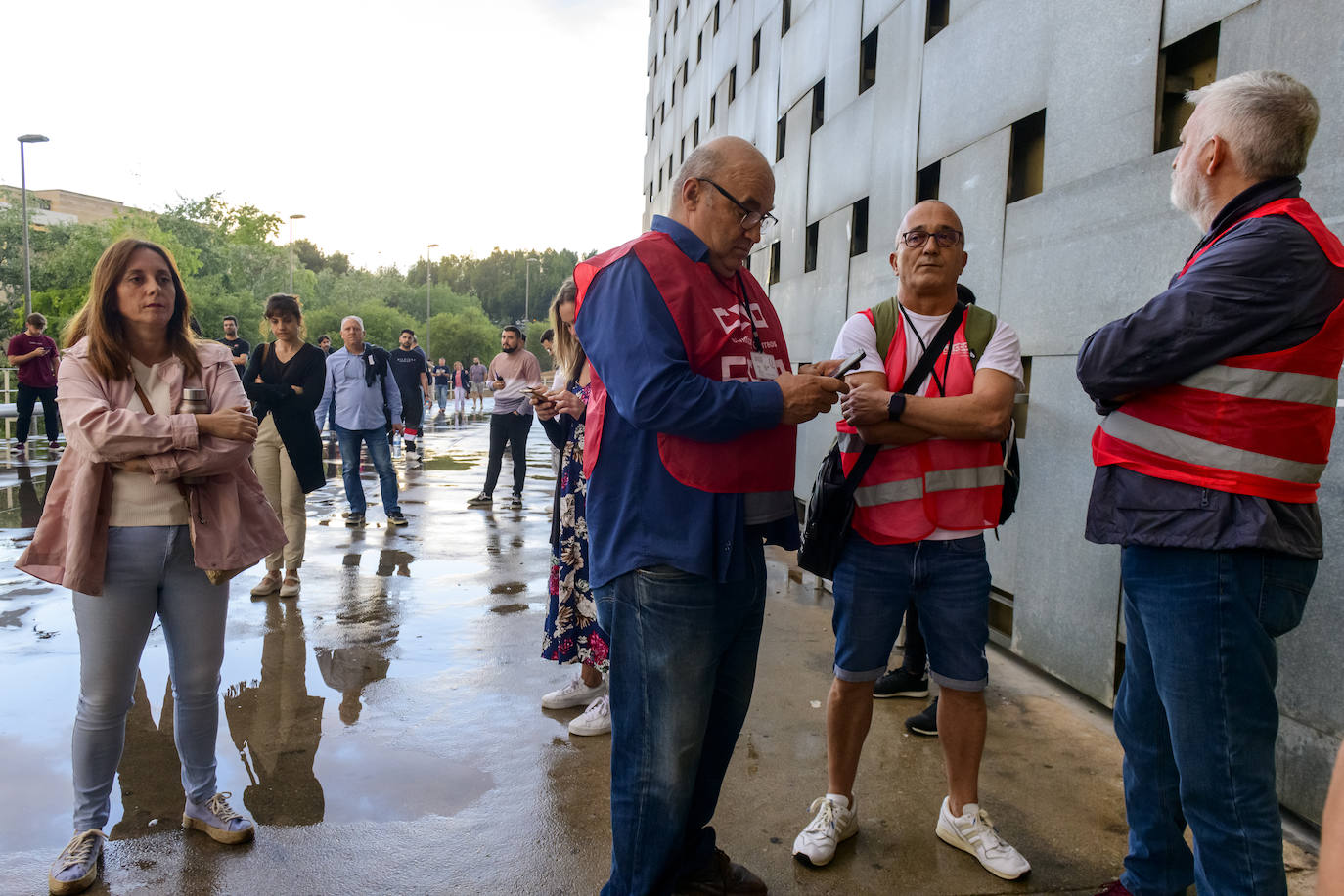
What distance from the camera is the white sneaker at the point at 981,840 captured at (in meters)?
2.79

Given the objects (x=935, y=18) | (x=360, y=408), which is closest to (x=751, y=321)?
(x=935, y=18)

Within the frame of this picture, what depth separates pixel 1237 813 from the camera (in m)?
2.06

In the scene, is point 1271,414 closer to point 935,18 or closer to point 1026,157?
point 1026,157

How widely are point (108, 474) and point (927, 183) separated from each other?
18.2ft

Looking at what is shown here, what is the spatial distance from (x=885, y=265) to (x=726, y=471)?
5.30 m

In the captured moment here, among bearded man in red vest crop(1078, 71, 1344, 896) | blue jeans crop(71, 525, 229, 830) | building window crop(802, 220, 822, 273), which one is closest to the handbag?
bearded man in red vest crop(1078, 71, 1344, 896)

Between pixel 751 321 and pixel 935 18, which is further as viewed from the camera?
pixel 935 18

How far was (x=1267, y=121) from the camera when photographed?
207cm

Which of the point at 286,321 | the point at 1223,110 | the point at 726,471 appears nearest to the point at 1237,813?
the point at 726,471

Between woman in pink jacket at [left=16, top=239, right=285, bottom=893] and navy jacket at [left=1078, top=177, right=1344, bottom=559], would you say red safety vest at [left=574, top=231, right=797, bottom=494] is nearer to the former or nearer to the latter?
navy jacket at [left=1078, top=177, right=1344, bottom=559]

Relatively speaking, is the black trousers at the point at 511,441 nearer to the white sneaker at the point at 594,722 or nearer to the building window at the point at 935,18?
the building window at the point at 935,18

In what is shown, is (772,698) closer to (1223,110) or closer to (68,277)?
(1223,110)

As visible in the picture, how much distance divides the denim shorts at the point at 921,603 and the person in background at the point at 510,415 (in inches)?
283

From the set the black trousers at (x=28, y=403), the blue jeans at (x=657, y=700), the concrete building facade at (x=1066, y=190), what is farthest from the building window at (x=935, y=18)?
the black trousers at (x=28, y=403)
